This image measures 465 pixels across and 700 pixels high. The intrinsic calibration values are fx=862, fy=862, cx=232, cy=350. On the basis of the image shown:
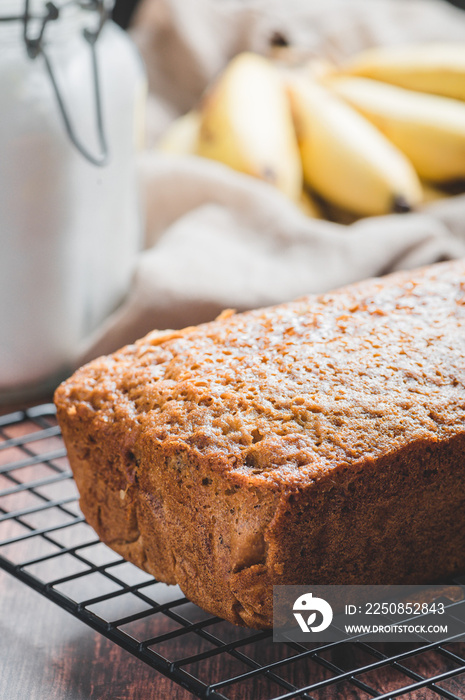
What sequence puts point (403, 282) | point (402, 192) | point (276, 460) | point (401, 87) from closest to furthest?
point (276, 460), point (403, 282), point (402, 192), point (401, 87)

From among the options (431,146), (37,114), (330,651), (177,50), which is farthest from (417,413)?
(177,50)

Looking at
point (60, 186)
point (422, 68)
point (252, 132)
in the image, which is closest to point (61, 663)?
point (60, 186)

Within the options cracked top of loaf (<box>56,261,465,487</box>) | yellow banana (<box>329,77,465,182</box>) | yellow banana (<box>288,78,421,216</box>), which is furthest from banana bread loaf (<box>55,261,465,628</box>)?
yellow banana (<box>329,77,465,182</box>)

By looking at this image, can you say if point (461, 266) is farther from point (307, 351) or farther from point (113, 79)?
point (113, 79)

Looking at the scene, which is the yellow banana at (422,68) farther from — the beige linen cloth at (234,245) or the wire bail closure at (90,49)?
the wire bail closure at (90,49)

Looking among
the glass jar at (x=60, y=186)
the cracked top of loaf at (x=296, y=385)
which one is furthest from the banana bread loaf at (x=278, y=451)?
the glass jar at (x=60, y=186)
